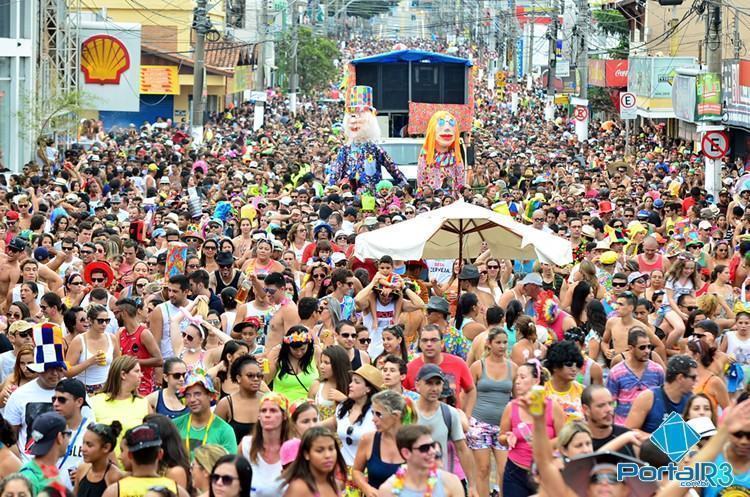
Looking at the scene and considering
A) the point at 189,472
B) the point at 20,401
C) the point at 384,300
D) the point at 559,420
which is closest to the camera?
the point at 189,472

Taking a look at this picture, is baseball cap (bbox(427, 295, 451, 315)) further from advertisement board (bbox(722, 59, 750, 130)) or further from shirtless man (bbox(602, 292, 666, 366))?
advertisement board (bbox(722, 59, 750, 130))

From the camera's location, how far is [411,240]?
→ 13.9 metres

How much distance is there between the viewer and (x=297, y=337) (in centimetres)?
1001

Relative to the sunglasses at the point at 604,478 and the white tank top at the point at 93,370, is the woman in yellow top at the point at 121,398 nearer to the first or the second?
the white tank top at the point at 93,370

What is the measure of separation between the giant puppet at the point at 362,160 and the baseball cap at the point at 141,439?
70.8 feet

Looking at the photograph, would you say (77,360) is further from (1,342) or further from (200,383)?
(200,383)

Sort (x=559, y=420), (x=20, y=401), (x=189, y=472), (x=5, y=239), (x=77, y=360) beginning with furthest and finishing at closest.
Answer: (x=5, y=239)
(x=77, y=360)
(x=20, y=401)
(x=559, y=420)
(x=189, y=472)

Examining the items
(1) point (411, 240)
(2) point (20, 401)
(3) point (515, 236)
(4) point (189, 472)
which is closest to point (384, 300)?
(1) point (411, 240)

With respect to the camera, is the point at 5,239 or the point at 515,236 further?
the point at 5,239

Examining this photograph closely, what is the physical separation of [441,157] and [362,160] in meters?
1.53

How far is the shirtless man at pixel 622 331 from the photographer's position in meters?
11.2

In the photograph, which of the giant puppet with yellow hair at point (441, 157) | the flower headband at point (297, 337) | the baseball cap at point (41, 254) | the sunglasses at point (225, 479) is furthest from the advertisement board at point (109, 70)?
the sunglasses at point (225, 479)

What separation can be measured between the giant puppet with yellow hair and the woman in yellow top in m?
20.3

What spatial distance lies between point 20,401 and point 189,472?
204 cm
